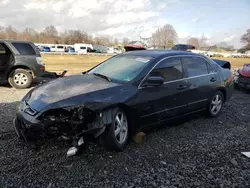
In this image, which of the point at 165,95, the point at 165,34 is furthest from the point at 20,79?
the point at 165,34

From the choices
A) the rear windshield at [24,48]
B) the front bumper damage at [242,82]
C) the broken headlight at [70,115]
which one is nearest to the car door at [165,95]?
the broken headlight at [70,115]

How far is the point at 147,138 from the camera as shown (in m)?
4.12

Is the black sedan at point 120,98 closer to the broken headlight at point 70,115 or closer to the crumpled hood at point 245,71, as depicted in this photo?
the broken headlight at point 70,115

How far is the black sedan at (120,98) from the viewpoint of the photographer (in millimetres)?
3158

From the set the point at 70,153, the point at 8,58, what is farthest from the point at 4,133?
the point at 8,58

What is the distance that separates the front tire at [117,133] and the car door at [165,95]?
0.35m

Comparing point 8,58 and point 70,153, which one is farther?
point 8,58

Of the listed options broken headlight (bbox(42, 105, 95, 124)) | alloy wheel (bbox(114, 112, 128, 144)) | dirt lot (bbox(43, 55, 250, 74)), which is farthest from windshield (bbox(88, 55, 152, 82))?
dirt lot (bbox(43, 55, 250, 74))

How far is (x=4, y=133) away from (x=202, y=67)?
420cm

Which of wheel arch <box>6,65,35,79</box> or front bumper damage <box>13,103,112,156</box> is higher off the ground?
wheel arch <box>6,65,35,79</box>

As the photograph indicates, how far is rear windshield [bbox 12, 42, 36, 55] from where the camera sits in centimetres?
841

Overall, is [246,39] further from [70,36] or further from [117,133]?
[117,133]

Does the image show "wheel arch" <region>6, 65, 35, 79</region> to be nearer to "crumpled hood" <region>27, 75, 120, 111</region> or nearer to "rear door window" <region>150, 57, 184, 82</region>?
"crumpled hood" <region>27, 75, 120, 111</region>

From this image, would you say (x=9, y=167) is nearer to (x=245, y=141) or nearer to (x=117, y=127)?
(x=117, y=127)
